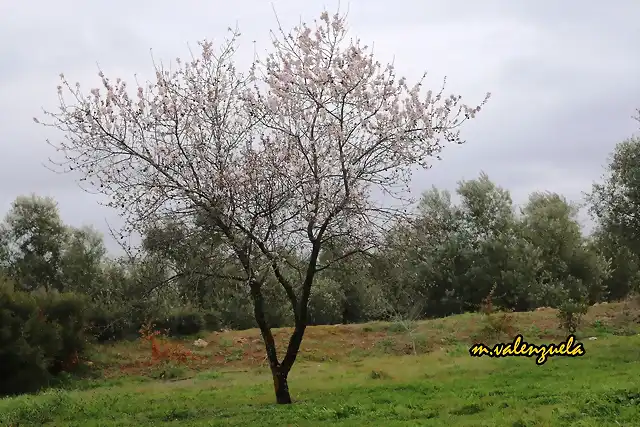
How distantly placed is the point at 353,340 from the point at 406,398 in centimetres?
1493

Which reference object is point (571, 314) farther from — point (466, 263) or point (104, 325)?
point (104, 325)

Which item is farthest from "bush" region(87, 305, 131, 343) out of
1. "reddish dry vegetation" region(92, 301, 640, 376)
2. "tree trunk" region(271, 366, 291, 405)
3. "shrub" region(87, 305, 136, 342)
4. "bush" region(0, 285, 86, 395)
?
"tree trunk" region(271, 366, 291, 405)

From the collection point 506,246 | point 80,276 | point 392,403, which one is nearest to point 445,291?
point 506,246

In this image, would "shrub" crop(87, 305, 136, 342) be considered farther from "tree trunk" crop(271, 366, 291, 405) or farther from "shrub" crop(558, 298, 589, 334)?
"shrub" crop(558, 298, 589, 334)

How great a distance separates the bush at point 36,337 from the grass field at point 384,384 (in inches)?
43.4

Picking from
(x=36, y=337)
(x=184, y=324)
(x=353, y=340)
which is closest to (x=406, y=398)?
(x=353, y=340)

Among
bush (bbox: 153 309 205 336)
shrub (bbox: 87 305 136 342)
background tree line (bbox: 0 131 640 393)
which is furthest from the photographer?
bush (bbox: 153 309 205 336)

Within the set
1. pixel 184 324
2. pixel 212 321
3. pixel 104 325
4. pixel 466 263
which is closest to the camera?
pixel 104 325

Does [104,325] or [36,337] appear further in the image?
[104,325]

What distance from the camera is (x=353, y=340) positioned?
27156mm

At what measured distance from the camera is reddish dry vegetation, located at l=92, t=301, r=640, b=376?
2383cm

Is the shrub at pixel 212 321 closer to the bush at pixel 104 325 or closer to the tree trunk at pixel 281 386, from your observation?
the bush at pixel 104 325

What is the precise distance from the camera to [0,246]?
3366 cm

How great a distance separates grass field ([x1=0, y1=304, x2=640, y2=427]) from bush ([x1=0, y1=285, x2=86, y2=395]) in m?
1.10
